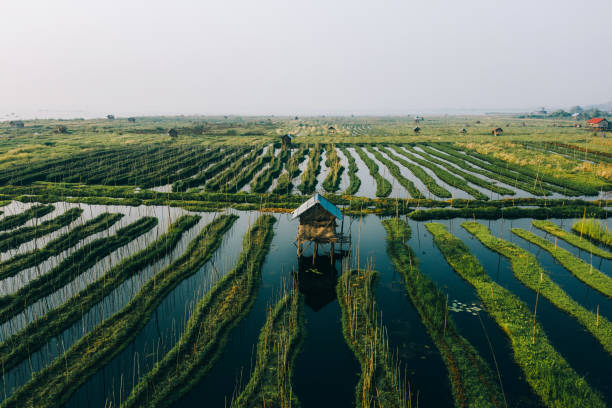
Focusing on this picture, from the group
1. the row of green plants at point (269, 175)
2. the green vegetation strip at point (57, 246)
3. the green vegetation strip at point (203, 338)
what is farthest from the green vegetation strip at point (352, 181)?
the green vegetation strip at point (57, 246)

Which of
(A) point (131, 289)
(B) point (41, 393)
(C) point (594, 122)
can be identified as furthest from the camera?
(C) point (594, 122)

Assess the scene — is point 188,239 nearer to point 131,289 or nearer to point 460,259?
point 131,289

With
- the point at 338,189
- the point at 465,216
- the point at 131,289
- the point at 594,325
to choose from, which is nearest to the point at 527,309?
the point at 594,325

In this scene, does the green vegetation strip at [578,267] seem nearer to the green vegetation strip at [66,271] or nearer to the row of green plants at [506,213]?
the row of green plants at [506,213]

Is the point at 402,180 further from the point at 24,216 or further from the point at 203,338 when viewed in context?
the point at 24,216

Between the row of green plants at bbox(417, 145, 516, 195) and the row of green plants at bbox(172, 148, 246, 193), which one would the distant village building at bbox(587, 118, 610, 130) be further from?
the row of green plants at bbox(172, 148, 246, 193)

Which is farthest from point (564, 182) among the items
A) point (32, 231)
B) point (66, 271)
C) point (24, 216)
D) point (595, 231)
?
point (24, 216)
